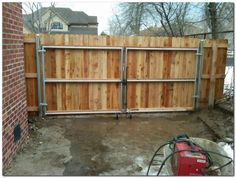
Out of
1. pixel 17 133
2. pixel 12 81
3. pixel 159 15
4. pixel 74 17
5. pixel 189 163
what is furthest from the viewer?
pixel 74 17

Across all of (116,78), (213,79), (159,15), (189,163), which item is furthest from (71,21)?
(189,163)

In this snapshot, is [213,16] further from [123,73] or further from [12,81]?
[12,81]

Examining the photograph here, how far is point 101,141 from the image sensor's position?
4.80 metres

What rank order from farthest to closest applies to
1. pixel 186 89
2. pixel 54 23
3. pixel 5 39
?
pixel 54 23 → pixel 186 89 → pixel 5 39

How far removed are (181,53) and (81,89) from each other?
93.8 inches

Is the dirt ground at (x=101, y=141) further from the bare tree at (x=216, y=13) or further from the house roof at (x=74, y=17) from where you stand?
the house roof at (x=74, y=17)

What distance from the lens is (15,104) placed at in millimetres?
4078

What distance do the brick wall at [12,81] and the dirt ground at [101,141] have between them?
319mm

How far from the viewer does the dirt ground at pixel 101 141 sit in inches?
149

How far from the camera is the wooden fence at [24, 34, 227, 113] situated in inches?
229

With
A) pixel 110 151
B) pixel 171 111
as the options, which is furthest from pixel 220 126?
pixel 110 151

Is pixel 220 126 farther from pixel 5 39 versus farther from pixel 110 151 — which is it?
pixel 5 39

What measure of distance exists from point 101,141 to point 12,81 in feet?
5.95

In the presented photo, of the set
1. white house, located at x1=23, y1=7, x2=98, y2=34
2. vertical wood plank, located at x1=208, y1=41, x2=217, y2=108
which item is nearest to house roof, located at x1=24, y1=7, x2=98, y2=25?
white house, located at x1=23, y1=7, x2=98, y2=34
